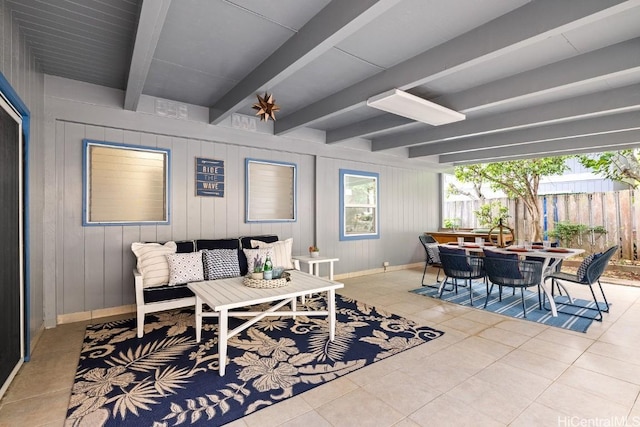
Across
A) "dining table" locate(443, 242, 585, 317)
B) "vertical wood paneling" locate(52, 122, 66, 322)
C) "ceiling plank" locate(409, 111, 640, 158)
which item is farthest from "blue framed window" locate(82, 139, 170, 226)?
"ceiling plank" locate(409, 111, 640, 158)

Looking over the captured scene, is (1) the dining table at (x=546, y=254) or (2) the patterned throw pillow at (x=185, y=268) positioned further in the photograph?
(1) the dining table at (x=546, y=254)

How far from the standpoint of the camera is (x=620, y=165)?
6.22 metres

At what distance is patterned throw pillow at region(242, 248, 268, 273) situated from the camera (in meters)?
4.04

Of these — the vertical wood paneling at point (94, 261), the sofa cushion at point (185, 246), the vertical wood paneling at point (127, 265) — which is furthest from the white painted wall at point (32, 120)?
the sofa cushion at point (185, 246)

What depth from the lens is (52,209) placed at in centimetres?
348

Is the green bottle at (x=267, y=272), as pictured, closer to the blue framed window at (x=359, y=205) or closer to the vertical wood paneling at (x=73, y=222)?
the vertical wood paneling at (x=73, y=222)

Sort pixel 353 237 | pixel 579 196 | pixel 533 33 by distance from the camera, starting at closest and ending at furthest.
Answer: pixel 533 33, pixel 353 237, pixel 579 196

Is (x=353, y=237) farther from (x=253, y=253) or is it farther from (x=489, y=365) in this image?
(x=489, y=365)

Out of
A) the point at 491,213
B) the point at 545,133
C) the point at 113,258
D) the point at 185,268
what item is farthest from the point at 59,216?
the point at 491,213

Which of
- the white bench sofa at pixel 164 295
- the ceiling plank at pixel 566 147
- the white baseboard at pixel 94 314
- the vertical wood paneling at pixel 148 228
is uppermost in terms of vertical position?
the ceiling plank at pixel 566 147

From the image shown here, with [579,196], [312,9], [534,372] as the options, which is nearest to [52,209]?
[312,9]

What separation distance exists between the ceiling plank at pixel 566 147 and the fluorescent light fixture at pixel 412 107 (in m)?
2.96

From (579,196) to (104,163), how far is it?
9.22 m

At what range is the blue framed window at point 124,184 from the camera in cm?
371
